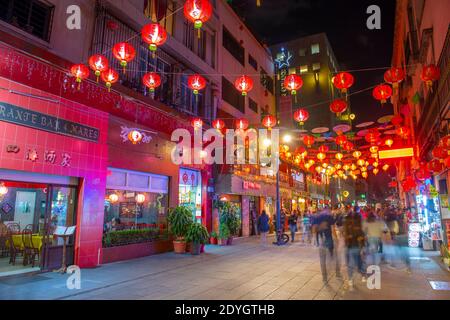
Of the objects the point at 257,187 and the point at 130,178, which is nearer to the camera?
the point at 130,178

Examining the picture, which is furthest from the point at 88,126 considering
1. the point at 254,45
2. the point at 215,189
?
the point at 254,45

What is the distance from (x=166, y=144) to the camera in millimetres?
15242

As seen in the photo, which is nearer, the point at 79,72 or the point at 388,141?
the point at 79,72

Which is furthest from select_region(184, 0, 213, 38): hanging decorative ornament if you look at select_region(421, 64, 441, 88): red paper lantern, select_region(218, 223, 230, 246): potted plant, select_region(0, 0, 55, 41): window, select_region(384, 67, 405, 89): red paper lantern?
select_region(218, 223, 230, 246): potted plant

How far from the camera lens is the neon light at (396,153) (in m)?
18.4

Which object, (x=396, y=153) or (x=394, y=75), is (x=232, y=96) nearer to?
(x=396, y=153)

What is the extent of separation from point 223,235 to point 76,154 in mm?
9829

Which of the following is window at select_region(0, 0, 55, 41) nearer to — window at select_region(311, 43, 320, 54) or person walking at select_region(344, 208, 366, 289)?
person walking at select_region(344, 208, 366, 289)

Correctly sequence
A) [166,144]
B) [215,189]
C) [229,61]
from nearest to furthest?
1. [166,144]
2. [215,189]
3. [229,61]

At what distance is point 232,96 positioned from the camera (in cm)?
2300

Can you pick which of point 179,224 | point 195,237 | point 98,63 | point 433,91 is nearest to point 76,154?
point 98,63
